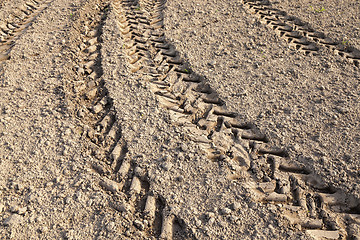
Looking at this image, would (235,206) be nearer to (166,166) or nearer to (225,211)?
(225,211)

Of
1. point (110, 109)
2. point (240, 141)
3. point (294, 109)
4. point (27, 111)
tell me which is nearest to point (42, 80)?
point (27, 111)

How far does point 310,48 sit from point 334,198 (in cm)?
250

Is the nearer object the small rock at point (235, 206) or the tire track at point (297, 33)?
the small rock at point (235, 206)

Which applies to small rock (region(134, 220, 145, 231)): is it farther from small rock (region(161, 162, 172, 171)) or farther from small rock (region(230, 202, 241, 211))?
small rock (region(230, 202, 241, 211))

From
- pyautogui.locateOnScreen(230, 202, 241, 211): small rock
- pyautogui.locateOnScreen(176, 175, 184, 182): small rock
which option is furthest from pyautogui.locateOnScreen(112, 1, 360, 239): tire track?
pyautogui.locateOnScreen(176, 175, 184, 182): small rock

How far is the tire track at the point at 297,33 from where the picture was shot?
13.2ft

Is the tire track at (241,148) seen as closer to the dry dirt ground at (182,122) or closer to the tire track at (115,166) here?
the dry dirt ground at (182,122)

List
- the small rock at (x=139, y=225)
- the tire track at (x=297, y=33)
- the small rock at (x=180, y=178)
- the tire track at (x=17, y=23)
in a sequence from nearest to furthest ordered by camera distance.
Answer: the small rock at (x=139, y=225)
the small rock at (x=180, y=178)
the tire track at (x=297, y=33)
the tire track at (x=17, y=23)

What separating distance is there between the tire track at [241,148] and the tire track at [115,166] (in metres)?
0.66

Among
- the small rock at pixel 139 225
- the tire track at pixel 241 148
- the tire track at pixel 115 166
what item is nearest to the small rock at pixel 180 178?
the tire track at pixel 115 166

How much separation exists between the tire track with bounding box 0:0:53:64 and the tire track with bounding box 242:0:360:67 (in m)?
4.11

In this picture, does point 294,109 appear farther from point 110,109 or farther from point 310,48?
point 110,109

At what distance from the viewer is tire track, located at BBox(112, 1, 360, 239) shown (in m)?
2.50

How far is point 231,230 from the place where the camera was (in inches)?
94.3
